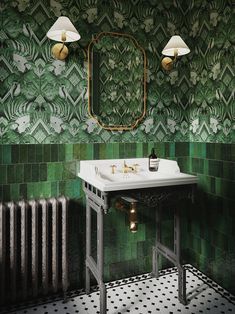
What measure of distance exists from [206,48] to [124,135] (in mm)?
1091

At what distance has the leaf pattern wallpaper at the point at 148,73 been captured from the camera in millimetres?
2127

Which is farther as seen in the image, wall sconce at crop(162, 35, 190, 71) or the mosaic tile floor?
wall sconce at crop(162, 35, 190, 71)

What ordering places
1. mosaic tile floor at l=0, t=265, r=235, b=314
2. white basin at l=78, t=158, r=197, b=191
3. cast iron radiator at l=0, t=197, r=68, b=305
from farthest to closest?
mosaic tile floor at l=0, t=265, r=235, b=314, cast iron radiator at l=0, t=197, r=68, b=305, white basin at l=78, t=158, r=197, b=191

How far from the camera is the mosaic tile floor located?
2102 millimetres

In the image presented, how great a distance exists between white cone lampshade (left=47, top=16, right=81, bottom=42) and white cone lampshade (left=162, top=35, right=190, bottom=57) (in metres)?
0.79

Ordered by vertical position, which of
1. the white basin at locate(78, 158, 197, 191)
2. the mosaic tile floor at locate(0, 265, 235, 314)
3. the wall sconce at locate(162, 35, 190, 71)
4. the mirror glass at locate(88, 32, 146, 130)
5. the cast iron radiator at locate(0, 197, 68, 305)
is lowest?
the mosaic tile floor at locate(0, 265, 235, 314)

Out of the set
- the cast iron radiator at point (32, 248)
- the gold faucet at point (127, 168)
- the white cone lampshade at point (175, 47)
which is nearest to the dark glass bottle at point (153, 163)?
the gold faucet at point (127, 168)

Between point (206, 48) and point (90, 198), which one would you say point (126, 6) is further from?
point (90, 198)

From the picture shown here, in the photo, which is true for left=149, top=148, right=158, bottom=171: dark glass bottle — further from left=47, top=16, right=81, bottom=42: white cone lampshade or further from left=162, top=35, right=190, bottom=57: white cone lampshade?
left=47, top=16, right=81, bottom=42: white cone lampshade

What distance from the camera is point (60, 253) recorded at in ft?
7.20

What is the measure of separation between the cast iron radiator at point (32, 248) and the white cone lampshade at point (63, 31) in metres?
1.22

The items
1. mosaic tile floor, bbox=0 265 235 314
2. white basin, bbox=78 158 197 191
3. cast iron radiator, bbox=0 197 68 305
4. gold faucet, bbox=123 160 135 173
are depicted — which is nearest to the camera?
white basin, bbox=78 158 197 191

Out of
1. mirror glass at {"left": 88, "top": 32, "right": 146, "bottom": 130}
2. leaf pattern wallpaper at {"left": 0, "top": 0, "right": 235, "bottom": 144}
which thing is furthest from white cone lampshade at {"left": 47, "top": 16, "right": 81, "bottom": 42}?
mirror glass at {"left": 88, "top": 32, "right": 146, "bottom": 130}

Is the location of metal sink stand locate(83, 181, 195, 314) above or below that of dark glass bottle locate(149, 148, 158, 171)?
below
